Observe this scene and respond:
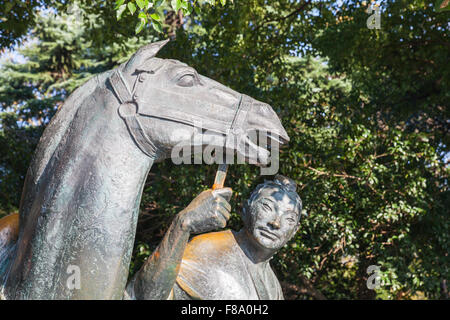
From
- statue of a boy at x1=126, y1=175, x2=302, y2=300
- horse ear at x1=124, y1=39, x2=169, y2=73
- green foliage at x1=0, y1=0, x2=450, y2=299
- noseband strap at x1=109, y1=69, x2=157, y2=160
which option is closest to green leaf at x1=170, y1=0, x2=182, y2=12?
statue of a boy at x1=126, y1=175, x2=302, y2=300

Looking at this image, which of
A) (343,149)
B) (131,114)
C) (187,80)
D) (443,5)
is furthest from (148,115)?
(343,149)

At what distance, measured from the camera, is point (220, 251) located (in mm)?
2498

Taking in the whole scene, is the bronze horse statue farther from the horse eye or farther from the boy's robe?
the boy's robe

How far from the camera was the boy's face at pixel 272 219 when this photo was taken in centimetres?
256

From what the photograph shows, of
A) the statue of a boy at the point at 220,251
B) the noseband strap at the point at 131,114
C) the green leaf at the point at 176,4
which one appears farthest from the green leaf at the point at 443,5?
the noseband strap at the point at 131,114

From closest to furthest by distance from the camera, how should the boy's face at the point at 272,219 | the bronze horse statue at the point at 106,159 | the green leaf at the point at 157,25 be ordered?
the bronze horse statue at the point at 106,159
the boy's face at the point at 272,219
the green leaf at the point at 157,25

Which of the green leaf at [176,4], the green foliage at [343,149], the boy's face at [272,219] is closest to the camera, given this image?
the boy's face at [272,219]

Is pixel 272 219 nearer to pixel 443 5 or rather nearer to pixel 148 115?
pixel 148 115

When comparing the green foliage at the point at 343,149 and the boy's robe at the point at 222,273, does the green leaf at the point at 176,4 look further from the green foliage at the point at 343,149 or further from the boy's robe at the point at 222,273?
the green foliage at the point at 343,149

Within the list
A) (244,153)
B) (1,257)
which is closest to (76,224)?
(1,257)

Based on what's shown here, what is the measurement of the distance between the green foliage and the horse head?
13.7 ft

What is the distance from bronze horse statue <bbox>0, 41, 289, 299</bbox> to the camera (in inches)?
67.0
